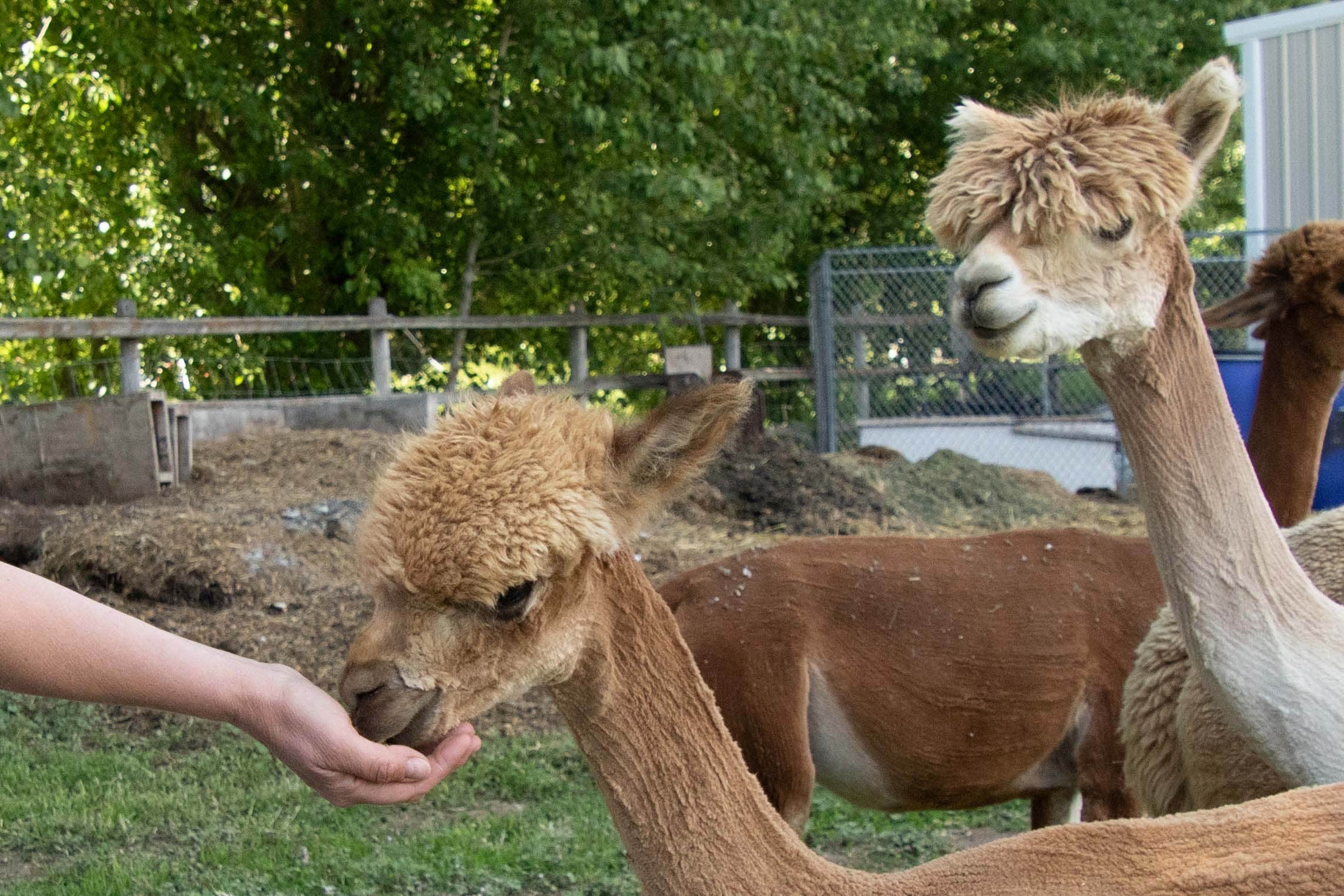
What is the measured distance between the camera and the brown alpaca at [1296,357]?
4.30 meters

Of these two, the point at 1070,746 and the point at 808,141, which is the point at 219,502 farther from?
the point at 808,141

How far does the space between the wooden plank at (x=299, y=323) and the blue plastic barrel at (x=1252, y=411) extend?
7.09 m

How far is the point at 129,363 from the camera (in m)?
9.74

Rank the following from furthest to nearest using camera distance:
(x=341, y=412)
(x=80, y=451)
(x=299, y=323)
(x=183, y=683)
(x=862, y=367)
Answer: (x=862, y=367), (x=341, y=412), (x=299, y=323), (x=80, y=451), (x=183, y=683)

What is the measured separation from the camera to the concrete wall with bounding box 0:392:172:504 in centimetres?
807

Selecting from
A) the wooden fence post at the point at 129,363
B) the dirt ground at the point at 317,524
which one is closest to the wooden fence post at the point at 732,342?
the dirt ground at the point at 317,524

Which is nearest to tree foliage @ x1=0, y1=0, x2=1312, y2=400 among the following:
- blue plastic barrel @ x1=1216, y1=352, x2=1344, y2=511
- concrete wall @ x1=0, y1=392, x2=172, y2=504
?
concrete wall @ x1=0, y1=392, x2=172, y2=504

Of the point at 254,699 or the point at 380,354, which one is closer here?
the point at 254,699

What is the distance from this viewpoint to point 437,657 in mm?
2031

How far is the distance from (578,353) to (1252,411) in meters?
8.53

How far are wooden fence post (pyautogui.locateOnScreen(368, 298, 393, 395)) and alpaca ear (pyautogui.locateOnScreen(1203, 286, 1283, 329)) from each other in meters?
8.50

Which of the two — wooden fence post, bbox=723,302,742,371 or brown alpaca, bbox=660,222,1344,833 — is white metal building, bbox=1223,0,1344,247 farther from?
brown alpaca, bbox=660,222,1344,833

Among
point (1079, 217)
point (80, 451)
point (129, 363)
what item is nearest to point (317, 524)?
point (80, 451)

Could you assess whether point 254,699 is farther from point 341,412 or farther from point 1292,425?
point 341,412
